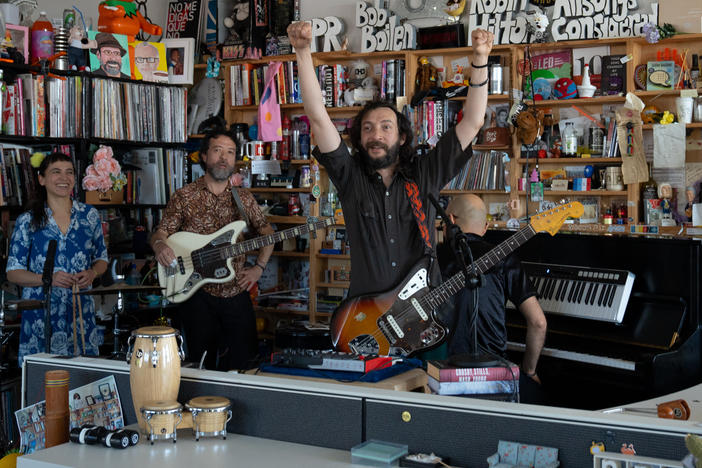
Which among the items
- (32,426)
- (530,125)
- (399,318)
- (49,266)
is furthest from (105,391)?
(530,125)

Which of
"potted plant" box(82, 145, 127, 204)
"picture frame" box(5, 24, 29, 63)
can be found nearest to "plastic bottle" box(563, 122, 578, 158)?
"potted plant" box(82, 145, 127, 204)

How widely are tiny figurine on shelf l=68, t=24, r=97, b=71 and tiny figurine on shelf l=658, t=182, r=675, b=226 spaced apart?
3.65 m

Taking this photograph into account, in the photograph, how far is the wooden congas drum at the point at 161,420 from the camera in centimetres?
183

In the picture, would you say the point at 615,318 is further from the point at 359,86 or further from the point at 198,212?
the point at 359,86

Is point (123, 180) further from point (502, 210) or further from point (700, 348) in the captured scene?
point (700, 348)

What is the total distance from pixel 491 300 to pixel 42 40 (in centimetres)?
320

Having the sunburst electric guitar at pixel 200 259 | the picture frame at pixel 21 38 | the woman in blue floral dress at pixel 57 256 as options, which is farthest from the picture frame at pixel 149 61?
the sunburst electric guitar at pixel 200 259

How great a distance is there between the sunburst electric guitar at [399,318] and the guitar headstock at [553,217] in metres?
0.55

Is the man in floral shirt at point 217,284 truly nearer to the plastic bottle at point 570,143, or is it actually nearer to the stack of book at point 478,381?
the plastic bottle at point 570,143

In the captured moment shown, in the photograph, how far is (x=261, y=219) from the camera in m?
4.33

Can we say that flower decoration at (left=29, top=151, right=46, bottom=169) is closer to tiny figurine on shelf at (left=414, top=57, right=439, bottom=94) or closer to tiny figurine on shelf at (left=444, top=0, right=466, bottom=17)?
tiny figurine on shelf at (left=414, top=57, right=439, bottom=94)

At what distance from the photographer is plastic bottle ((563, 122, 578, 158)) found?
5.05 metres

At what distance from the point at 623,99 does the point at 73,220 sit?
11.0ft

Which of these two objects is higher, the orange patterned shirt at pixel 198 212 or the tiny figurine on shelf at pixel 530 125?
the tiny figurine on shelf at pixel 530 125
